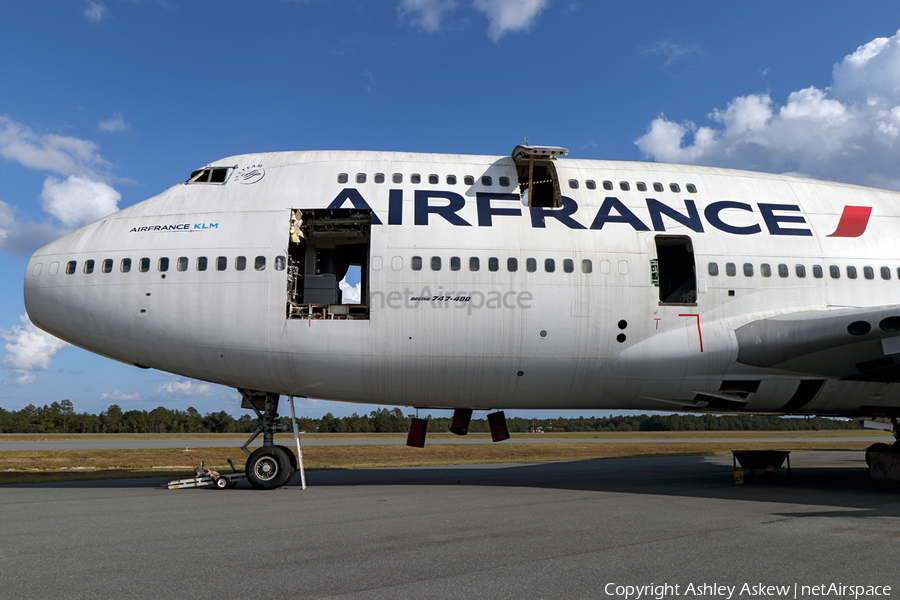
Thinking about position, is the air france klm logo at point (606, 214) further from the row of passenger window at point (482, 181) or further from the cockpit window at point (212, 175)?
the cockpit window at point (212, 175)

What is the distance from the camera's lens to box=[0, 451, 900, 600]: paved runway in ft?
20.9

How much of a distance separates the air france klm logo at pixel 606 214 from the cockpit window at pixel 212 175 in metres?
3.84

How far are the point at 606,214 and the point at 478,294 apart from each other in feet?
14.4

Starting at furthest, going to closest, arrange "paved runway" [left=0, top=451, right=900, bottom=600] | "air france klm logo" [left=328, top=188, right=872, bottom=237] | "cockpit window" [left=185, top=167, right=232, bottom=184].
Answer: "cockpit window" [left=185, top=167, right=232, bottom=184] → "air france klm logo" [left=328, top=188, right=872, bottom=237] → "paved runway" [left=0, top=451, right=900, bottom=600]

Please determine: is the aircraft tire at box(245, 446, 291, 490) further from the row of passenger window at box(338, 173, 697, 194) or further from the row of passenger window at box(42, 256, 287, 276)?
the row of passenger window at box(338, 173, 697, 194)

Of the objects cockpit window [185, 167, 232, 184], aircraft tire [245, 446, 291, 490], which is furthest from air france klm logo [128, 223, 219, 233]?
aircraft tire [245, 446, 291, 490]

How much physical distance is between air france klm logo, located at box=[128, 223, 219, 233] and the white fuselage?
52 millimetres

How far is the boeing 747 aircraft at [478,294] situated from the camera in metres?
14.4

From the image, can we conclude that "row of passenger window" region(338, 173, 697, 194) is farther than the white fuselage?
Yes

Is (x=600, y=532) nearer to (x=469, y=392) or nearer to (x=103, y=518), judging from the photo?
(x=469, y=392)

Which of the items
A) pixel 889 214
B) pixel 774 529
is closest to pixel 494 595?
pixel 774 529

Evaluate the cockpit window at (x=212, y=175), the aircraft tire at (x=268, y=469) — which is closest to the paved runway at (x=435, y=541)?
the aircraft tire at (x=268, y=469)

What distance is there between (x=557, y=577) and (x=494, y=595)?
1.04 meters

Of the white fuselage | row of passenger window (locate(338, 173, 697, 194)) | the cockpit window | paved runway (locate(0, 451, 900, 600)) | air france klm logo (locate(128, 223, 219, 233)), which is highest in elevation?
the cockpit window
